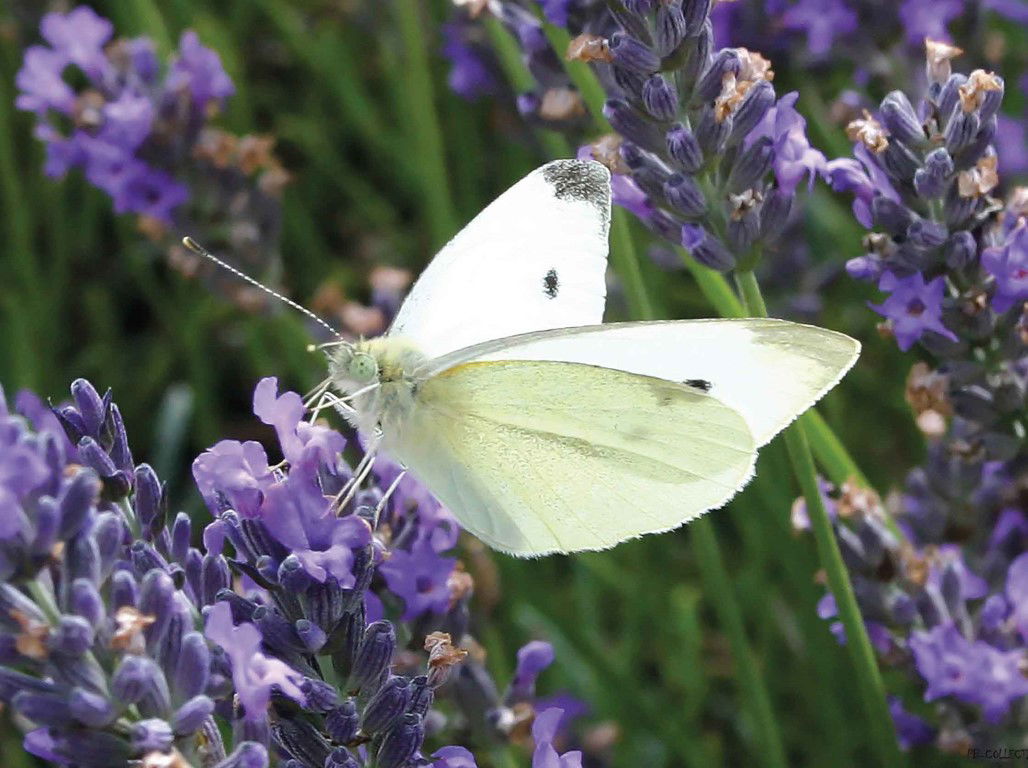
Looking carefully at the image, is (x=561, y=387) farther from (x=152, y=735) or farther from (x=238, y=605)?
(x=152, y=735)


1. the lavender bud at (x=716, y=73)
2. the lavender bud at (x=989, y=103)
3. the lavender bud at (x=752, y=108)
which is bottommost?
the lavender bud at (x=989, y=103)

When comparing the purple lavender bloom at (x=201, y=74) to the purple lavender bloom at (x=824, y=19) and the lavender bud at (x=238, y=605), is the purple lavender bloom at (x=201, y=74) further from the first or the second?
the lavender bud at (x=238, y=605)

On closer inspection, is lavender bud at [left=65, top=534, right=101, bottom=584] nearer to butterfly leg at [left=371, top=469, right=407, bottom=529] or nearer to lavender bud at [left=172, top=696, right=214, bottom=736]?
lavender bud at [left=172, top=696, right=214, bottom=736]

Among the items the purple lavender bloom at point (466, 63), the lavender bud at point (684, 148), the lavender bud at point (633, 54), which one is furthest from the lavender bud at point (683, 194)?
the purple lavender bloom at point (466, 63)

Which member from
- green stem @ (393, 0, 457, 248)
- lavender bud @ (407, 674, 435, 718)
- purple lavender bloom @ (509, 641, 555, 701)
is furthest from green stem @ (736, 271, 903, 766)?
green stem @ (393, 0, 457, 248)

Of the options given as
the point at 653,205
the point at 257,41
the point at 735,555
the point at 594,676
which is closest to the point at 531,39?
the point at 653,205

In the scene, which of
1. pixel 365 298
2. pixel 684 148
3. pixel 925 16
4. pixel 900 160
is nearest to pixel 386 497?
pixel 684 148
